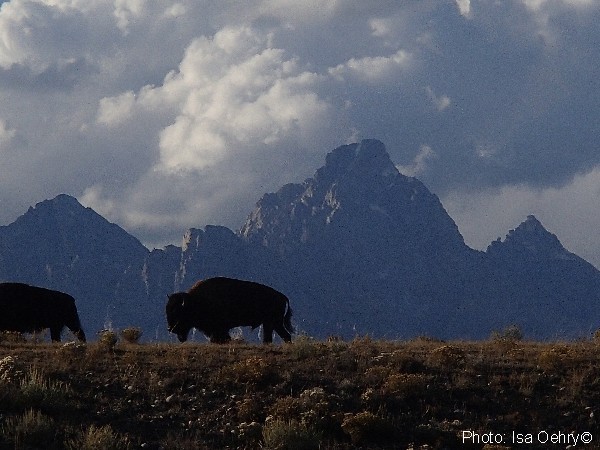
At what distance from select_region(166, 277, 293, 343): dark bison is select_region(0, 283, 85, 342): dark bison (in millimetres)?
2955

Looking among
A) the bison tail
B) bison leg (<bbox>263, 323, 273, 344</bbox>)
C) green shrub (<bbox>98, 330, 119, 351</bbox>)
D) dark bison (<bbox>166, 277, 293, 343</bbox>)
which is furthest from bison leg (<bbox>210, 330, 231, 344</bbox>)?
green shrub (<bbox>98, 330, 119, 351</bbox>)

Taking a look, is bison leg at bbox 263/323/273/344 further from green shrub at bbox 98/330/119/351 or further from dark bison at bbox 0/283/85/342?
green shrub at bbox 98/330/119/351

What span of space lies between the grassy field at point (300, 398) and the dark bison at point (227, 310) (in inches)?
380

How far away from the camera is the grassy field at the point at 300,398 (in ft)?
52.2

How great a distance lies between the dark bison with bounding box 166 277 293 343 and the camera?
30.4 metres

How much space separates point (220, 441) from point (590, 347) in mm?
9334

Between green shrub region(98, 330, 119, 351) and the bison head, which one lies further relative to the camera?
the bison head

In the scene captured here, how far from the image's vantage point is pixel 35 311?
29375mm

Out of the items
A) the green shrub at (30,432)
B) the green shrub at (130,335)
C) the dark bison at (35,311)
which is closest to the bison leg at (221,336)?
the dark bison at (35,311)

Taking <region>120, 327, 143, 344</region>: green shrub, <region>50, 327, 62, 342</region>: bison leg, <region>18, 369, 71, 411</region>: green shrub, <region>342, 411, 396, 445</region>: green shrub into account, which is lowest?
<region>342, 411, 396, 445</region>: green shrub

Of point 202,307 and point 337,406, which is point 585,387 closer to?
point 337,406

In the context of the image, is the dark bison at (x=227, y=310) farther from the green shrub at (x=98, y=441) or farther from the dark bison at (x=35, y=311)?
the green shrub at (x=98, y=441)

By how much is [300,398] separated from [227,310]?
13.4 m

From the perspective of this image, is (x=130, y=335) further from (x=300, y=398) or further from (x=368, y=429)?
(x=368, y=429)
